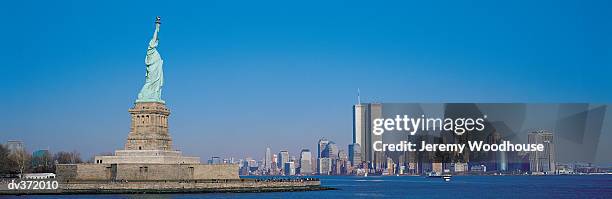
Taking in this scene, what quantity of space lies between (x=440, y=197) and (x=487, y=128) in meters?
18.3

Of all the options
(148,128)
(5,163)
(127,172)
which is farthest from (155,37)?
(5,163)

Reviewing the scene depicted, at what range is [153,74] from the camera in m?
88.2

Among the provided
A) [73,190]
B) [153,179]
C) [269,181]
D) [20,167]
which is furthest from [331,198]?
[20,167]

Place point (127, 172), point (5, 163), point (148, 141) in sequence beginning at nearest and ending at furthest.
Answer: point (127, 172) → point (148, 141) → point (5, 163)

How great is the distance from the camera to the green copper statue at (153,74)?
86875 mm

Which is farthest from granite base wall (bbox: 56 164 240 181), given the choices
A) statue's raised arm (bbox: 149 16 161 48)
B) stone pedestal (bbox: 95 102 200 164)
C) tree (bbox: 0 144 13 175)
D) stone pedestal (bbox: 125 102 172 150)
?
tree (bbox: 0 144 13 175)

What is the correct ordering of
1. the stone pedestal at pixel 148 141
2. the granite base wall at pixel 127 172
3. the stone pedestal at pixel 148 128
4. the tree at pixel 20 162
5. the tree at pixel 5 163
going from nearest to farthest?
1. the granite base wall at pixel 127 172
2. the stone pedestal at pixel 148 141
3. the stone pedestal at pixel 148 128
4. the tree at pixel 5 163
5. the tree at pixel 20 162

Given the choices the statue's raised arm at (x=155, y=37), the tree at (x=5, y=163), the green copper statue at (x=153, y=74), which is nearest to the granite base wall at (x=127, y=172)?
the green copper statue at (x=153, y=74)

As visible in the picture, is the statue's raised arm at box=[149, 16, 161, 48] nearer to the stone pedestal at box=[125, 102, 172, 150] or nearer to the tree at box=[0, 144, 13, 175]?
the stone pedestal at box=[125, 102, 172, 150]

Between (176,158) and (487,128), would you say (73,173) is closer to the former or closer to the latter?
(176,158)

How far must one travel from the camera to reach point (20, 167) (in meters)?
104

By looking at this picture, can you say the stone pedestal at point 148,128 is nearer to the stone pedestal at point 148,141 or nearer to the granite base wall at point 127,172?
the stone pedestal at point 148,141

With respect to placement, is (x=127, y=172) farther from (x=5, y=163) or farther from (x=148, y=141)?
(x=5, y=163)

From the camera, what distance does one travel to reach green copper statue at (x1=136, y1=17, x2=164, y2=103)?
86.9m
